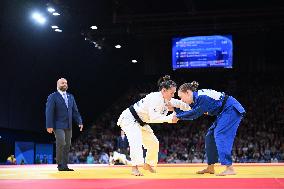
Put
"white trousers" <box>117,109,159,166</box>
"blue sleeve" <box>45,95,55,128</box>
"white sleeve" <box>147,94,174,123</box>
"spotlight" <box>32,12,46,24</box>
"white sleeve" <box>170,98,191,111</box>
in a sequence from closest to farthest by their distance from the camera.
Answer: "white sleeve" <box>147,94,174,123</box> → "white trousers" <box>117,109,159,166</box> → "white sleeve" <box>170,98,191,111</box> → "blue sleeve" <box>45,95,55,128</box> → "spotlight" <box>32,12,46,24</box>

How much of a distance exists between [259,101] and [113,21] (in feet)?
32.0

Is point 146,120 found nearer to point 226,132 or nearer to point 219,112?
point 219,112

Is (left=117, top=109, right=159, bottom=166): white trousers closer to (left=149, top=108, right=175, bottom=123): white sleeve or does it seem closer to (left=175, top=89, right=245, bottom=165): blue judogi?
(left=149, top=108, right=175, bottom=123): white sleeve

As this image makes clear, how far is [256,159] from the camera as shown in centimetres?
1664

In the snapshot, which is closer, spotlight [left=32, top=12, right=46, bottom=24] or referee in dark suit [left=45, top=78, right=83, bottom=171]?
referee in dark suit [left=45, top=78, right=83, bottom=171]

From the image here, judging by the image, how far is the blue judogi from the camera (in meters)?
5.37

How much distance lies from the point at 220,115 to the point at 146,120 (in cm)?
102

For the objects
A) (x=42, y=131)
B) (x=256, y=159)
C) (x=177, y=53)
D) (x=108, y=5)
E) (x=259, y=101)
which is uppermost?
(x=108, y=5)

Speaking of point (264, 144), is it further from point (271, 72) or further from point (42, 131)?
point (42, 131)

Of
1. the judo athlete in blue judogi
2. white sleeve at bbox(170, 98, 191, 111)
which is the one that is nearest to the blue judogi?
the judo athlete in blue judogi

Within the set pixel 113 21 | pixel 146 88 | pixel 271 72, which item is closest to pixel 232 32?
pixel 113 21

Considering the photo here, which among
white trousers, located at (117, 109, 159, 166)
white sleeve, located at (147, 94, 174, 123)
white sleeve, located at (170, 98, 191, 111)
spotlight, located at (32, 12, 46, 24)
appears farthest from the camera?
spotlight, located at (32, 12, 46, 24)

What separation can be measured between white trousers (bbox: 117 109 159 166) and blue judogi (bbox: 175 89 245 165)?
655mm

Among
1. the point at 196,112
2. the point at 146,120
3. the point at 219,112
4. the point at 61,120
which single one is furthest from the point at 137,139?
the point at 61,120
